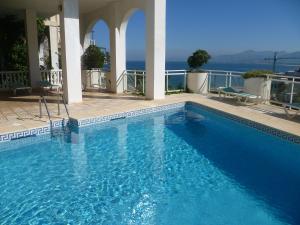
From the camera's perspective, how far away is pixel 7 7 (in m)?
12.2

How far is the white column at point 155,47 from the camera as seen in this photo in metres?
10.0

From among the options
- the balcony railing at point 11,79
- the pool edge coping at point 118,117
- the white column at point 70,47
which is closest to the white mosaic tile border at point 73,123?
the pool edge coping at point 118,117

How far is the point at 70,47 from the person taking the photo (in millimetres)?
9422

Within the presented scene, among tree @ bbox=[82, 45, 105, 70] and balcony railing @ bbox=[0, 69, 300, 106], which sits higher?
tree @ bbox=[82, 45, 105, 70]

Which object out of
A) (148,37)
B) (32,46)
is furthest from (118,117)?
(32,46)

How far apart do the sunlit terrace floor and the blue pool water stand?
1.87ft

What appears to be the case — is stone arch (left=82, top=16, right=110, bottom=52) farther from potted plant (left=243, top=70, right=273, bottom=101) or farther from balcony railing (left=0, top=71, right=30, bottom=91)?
potted plant (left=243, top=70, right=273, bottom=101)

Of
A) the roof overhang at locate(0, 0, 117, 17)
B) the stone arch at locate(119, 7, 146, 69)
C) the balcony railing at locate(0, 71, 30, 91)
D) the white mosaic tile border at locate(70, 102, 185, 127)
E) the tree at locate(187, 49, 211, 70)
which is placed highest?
the roof overhang at locate(0, 0, 117, 17)

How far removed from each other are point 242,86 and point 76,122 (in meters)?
6.55

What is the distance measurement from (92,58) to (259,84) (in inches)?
350

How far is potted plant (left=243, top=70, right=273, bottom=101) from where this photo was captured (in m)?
9.51

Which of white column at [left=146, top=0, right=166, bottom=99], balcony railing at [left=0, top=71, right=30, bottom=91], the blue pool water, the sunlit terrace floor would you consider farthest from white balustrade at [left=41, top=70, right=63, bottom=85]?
the blue pool water

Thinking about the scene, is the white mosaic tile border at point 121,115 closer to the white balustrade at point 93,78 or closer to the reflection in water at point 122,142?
the reflection in water at point 122,142

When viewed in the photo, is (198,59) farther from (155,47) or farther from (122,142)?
(122,142)
